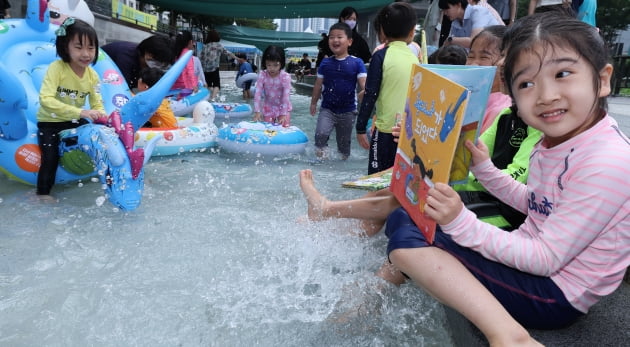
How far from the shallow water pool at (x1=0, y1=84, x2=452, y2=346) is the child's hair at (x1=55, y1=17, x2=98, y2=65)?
983mm

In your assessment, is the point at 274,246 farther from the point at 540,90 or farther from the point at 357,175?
the point at 357,175

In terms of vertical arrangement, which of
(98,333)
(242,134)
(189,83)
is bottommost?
(98,333)

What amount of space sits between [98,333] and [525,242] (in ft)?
4.57

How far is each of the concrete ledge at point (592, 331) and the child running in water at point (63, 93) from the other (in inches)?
104

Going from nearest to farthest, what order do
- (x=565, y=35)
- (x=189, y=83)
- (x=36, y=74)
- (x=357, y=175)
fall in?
Result: (x=565, y=35) → (x=36, y=74) → (x=357, y=175) → (x=189, y=83)

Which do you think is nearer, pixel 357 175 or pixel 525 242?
pixel 525 242

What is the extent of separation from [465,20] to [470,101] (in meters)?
3.01

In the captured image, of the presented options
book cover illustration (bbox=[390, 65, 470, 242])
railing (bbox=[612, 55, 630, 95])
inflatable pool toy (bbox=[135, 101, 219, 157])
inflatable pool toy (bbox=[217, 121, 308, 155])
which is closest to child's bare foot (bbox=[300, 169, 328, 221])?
book cover illustration (bbox=[390, 65, 470, 242])

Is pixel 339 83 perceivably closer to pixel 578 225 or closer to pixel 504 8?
pixel 504 8

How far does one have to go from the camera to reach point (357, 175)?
420 cm

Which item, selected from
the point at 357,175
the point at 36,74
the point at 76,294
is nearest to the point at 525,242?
the point at 76,294

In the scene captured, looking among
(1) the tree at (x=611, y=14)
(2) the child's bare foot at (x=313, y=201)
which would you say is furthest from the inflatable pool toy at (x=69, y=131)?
(1) the tree at (x=611, y=14)

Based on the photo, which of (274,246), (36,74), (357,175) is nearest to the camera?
(274,246)

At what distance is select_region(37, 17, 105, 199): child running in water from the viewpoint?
118 inches
